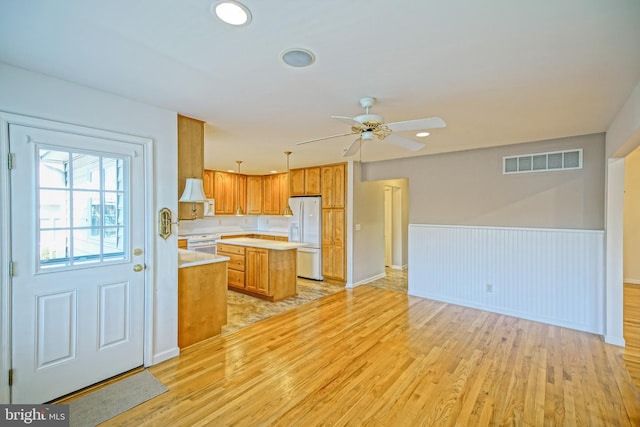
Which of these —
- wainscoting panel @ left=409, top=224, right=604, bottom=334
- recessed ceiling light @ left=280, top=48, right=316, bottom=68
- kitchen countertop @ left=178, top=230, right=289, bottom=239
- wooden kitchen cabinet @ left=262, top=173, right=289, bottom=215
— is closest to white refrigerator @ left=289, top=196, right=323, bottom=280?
wooden kitchen cabinet @ left=262, top=173, right=289, bottom=215

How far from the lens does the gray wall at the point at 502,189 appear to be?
366cm

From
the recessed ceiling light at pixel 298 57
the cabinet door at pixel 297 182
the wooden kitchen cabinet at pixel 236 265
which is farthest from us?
the cabinet door at pixel 297 182

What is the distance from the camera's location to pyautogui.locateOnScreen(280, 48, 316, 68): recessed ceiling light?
1.76 m

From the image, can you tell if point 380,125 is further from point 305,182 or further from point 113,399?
point 305,182

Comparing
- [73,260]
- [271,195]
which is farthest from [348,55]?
[271,195]

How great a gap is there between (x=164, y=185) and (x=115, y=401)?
1.84 meters

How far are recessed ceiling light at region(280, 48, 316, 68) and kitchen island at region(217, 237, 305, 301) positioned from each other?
3225 mm

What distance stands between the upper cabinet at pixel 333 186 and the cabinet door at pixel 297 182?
0.57 m

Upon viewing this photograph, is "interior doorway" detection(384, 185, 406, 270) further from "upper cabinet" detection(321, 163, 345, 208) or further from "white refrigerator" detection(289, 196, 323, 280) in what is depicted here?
"white refrigerator" detection(289, 196, 323, 280)

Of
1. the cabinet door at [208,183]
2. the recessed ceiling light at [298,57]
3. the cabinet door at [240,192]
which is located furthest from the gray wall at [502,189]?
the cabinet door at [208,183]

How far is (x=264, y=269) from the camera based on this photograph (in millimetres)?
4746

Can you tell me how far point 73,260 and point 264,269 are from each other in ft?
8.95

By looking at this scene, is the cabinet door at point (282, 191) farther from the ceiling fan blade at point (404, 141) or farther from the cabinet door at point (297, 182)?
the ceiling fan blade at point (404, 141)

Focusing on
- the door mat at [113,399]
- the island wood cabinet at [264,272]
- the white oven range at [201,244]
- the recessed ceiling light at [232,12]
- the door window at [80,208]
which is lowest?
the door mat at [113,399]
